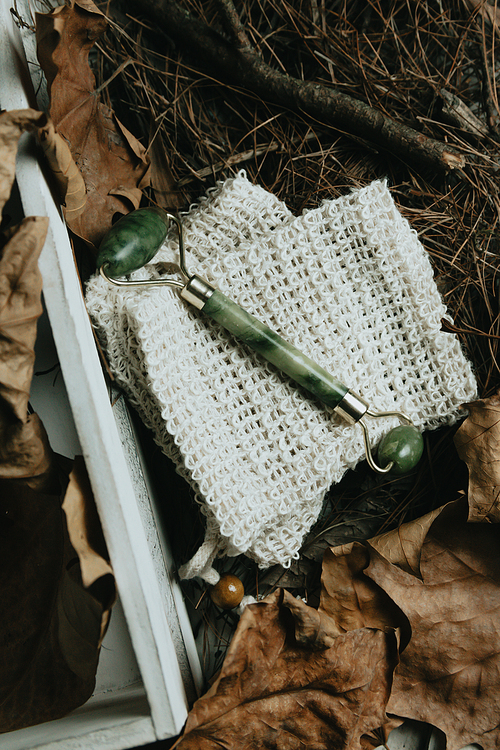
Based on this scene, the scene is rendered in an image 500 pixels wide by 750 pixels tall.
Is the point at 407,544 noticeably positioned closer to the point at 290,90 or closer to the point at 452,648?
the point at 452,648

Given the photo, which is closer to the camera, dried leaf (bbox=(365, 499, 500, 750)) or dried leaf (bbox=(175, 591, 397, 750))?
dried leaf (bbox=(175, 591, 397, 750))

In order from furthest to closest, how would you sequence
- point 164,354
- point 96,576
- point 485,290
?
point 485,290, point 164,354, point 96,576

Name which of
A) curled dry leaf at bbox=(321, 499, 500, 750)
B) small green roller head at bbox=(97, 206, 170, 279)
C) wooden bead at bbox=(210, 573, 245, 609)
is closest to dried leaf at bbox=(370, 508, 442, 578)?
curled dry leaf at bbox=(321, 499, 500, 750)

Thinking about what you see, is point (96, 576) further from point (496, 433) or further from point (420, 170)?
point (420, 170)

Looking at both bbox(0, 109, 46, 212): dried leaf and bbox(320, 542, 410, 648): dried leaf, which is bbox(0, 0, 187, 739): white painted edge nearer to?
bbox(0, 109, 46, 212): dried leaf

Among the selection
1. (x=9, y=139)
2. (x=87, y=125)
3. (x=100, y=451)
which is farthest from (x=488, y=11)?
(x=100, y=451)

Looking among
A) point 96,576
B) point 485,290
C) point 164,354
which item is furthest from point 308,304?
point 96,576
